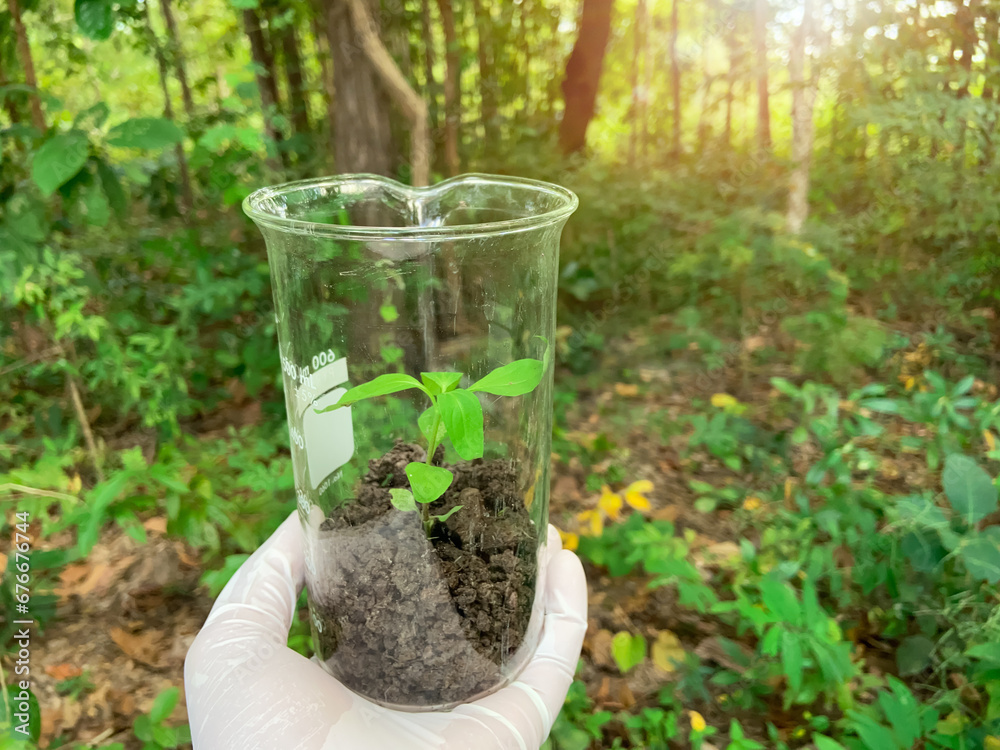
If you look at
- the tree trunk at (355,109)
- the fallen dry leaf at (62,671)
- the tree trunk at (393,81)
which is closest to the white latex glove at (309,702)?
the fallen dry leaf at (62,671)

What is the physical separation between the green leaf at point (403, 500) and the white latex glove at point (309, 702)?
1.15ft

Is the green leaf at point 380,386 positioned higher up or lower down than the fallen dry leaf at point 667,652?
higher up

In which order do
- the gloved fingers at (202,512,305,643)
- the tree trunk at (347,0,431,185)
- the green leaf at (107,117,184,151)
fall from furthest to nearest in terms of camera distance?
the tree trunk at (347,0,431,185)
the green leaf at (107,117,184,151)
the gloved fingers at (202,512,305,643)

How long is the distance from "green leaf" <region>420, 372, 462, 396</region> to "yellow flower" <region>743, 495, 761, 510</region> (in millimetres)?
1561

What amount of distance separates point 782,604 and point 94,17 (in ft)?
6.65

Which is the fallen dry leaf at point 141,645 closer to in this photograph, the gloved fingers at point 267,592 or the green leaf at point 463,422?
the gloved fingers at point 267,592

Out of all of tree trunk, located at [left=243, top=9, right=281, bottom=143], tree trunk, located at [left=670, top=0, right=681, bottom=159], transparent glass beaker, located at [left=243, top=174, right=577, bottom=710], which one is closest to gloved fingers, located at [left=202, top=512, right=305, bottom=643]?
transparent glass beaker, located at [left=243, top=174, right=577, bottom=710]

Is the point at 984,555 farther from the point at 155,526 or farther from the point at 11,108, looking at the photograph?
the point at 11,108

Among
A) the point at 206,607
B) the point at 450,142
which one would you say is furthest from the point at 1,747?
the point at 450,142

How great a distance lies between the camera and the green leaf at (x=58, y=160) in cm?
141

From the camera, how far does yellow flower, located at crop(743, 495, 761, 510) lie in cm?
194

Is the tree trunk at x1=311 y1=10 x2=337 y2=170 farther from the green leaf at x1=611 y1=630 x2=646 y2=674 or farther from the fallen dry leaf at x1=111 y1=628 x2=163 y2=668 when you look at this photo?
the green leaf at x1=611 y1=630 x2=646 y2=674

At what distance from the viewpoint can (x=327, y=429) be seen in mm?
856

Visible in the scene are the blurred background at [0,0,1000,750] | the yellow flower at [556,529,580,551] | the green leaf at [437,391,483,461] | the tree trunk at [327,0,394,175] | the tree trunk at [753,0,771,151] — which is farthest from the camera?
the tree trunk at [753,0,771,151]
